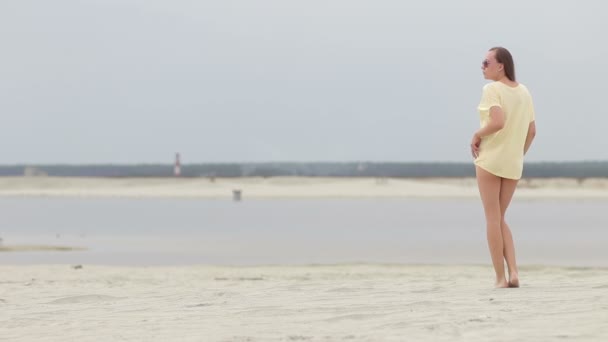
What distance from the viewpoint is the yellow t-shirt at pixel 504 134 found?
7.18 m

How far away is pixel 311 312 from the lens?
246 inches

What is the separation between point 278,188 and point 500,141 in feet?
134

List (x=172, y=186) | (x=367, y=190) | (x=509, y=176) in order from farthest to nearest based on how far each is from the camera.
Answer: (x=172, y=186) → (x=367, y=190) → (x=509, y=176)

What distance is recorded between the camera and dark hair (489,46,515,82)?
727 centimetres

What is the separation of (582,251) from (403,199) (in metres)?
23.7

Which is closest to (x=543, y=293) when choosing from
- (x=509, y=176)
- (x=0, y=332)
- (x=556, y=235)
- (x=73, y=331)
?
(x=509, y=176)

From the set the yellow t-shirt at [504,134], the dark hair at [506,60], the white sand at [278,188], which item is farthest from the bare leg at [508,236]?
the white sand at [278,188]

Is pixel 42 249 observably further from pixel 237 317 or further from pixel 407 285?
pixel 237 317

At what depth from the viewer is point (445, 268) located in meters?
12.5

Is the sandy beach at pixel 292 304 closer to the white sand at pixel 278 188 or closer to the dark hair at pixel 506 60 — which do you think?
the dark hair at pixel 506 60

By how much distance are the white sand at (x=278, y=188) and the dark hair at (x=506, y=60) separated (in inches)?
1307

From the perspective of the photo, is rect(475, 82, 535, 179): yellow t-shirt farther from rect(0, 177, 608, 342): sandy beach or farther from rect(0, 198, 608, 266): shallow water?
rect(0, 198, 608, 266): shallow water

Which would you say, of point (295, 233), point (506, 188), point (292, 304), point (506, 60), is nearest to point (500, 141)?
point (506, 188)

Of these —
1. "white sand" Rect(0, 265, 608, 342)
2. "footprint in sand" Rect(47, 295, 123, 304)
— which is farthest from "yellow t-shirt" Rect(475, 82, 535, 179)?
"footprint in sand" Rect(47, 295, 123, 304)
